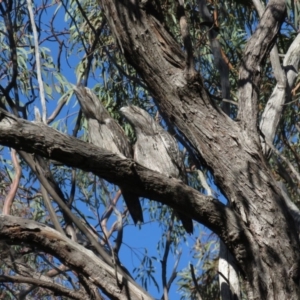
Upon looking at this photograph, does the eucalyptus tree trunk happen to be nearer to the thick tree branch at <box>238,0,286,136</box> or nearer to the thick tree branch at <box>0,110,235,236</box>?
the thick tree branch at <box>238,0,286,136</box>

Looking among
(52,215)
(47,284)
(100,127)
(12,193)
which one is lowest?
(47,284)

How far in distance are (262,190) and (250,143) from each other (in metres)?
0.20

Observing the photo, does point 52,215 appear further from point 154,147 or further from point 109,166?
point 154,147

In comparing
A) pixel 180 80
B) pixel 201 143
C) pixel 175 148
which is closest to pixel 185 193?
pixel 201 143

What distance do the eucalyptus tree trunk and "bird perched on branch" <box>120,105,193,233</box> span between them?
4.65ft

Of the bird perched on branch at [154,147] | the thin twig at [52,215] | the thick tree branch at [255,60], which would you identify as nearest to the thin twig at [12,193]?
the thin twig at [52,215]

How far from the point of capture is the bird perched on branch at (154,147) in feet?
14.2

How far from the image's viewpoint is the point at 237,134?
2.73 metres

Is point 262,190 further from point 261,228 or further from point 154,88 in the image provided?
point 154,88

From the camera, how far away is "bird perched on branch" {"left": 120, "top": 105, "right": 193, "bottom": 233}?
14.2 feet

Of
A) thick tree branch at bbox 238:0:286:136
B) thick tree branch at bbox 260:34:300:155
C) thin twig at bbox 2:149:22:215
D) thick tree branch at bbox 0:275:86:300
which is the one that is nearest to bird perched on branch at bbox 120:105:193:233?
thin twig at bbox 2:149:22:215

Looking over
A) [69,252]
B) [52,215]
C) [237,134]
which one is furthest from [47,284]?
[237,134]

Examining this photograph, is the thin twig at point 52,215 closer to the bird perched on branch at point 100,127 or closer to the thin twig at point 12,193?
the thin twig at point 12,193

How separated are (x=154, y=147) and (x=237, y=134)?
1.67 metres
